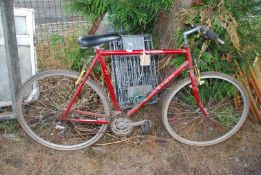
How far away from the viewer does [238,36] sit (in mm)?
3979

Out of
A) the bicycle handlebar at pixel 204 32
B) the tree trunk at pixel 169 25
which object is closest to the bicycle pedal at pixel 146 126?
the tree trunk at pixel 169 25

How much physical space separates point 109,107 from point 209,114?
4.26 ft

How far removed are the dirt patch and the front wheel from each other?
0.15 meters

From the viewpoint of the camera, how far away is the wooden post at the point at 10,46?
138 inches

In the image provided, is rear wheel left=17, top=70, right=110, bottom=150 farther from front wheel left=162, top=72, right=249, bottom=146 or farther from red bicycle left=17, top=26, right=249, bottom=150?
front wheel left=162, top=72, right=249, bottom=146

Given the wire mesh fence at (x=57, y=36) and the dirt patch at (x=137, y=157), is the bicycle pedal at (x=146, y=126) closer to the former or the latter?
the dirt patch at (x=137, y=157)

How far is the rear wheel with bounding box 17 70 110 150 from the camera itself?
3.96 metres

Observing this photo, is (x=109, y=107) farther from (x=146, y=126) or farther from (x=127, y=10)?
(x=127, y=10)

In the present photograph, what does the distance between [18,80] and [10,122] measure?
0.63m

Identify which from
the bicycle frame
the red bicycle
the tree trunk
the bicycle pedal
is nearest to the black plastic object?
the red bicycle

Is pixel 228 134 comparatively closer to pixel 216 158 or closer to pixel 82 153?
pixel 216 158

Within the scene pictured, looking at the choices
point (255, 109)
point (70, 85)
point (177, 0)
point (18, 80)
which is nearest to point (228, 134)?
point (255, 109)

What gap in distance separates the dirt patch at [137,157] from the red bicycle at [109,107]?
4.9 inches

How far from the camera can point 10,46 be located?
3656 millimetres
